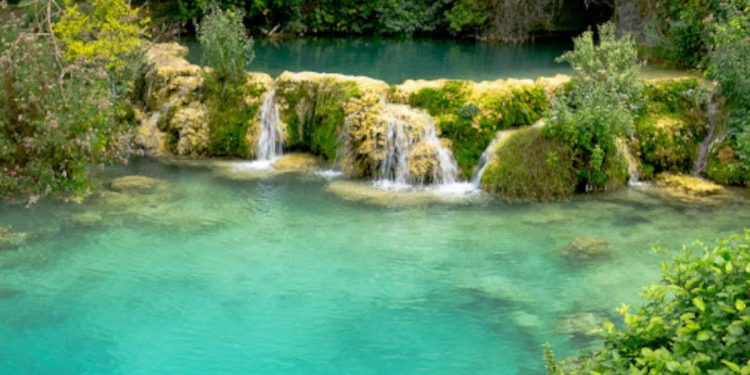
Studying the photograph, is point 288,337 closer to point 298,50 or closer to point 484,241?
point 484,241

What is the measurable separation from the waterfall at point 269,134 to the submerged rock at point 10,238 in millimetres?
4939

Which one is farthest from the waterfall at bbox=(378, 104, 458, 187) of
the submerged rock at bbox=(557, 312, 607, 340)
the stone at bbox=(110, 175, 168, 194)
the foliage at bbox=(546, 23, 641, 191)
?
the submerged rock at bbox=(557, 312, 607, 340)

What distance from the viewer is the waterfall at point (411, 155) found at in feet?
48.6

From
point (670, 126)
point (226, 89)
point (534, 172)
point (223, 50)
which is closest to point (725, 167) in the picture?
point (670, 126)

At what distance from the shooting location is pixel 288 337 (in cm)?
965

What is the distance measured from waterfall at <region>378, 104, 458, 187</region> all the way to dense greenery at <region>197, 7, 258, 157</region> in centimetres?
282

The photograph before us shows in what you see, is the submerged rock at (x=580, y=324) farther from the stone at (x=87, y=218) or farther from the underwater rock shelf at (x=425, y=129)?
the stone at (x=87, y=218)

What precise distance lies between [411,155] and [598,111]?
308cm

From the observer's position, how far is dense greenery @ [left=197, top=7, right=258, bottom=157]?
16328 mm

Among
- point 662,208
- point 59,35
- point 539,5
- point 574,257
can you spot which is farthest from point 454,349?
point 539,5

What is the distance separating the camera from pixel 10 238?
12172mm

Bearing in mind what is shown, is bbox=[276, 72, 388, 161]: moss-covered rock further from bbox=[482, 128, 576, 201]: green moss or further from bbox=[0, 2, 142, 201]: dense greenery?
bbox=[0, 2, 142, 201]: dense greenery

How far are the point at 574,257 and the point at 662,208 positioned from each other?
2643mm

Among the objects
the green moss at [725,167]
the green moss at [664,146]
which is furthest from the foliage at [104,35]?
the green moss at [725,167]
